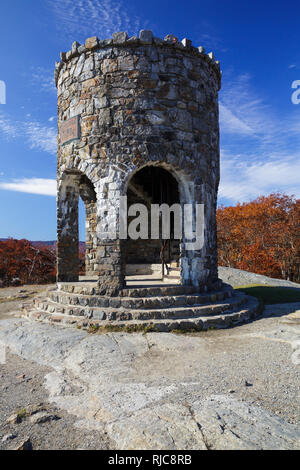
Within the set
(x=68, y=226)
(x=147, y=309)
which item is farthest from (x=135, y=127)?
(x=147, y=309)

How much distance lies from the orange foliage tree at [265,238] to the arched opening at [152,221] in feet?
27.4

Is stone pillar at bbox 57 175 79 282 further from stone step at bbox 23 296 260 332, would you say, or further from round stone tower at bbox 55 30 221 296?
stone step at bbox 23 296 260 332

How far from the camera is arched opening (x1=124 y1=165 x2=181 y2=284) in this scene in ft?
34.3

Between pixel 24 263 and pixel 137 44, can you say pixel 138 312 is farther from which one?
pixel 24 263

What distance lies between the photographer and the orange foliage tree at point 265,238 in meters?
17.1

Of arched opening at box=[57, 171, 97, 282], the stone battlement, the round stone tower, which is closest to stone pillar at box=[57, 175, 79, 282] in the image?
arched opening at box=[57, 171, 97, 282]

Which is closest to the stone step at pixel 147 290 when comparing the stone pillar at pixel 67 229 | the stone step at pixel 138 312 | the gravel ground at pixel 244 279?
the stone step at pixel 138 312

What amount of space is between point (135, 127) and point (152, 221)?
16.8 ft

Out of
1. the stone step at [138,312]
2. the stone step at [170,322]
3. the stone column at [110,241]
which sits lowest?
the stone step at [170,322]

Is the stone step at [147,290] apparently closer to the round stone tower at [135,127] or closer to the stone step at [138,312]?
the round stone tower at [135,127]

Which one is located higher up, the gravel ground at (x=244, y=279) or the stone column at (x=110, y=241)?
the stone column at (x=110, y=241)

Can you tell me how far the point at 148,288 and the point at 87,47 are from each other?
4994mm
